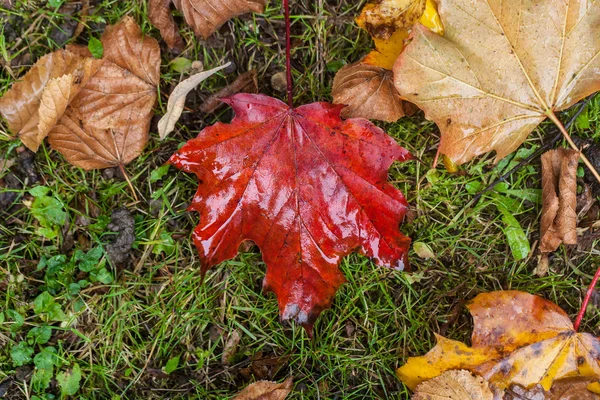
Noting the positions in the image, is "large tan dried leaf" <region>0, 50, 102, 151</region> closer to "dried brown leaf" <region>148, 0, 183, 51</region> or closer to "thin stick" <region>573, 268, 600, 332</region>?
"dried brown leaf" <region>148, 0, 183, 51</region>

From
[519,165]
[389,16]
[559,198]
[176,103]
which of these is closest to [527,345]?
[559,198]

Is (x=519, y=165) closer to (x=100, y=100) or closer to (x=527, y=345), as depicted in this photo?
(x=527, y=345)

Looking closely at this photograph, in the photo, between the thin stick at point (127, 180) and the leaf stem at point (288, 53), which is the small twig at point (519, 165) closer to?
the leaf stem at point (288, 53)

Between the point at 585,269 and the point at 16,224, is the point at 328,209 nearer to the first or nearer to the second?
the point at 585,269

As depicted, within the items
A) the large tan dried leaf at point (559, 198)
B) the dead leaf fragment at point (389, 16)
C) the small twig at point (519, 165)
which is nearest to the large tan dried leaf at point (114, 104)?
the dead leaf fragment at point (389, 16)

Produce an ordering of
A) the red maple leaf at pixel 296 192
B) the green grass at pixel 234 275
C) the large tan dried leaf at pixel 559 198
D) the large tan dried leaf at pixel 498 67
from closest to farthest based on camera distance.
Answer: the large tan dried leaf at pixel 498 67, the red maple leaf at pixel 296 192, the large tan dried leaf at pixel 559 198, the green grass at pixel 234 275

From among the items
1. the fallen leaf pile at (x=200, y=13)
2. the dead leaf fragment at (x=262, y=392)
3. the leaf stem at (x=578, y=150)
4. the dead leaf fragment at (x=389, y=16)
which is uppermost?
the dead leaf fragment at (x=389, y=16)

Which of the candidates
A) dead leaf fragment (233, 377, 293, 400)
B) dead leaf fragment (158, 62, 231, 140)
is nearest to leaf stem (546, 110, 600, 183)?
dead leaf fragment (158, 62, 231, 140)
